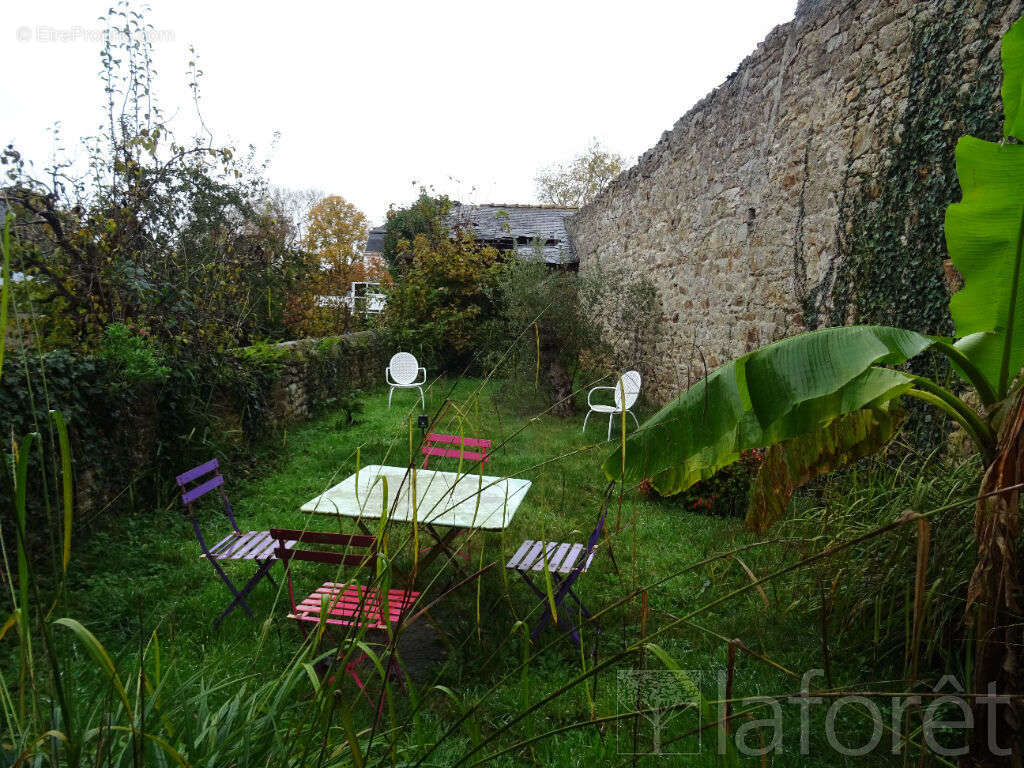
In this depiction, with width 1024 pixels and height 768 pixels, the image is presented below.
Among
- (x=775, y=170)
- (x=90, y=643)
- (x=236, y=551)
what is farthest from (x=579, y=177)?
(x=90, y=643)

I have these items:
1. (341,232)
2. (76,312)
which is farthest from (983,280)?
(341,232)

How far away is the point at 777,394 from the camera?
81.7 inches

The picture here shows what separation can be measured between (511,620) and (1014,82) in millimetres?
3381

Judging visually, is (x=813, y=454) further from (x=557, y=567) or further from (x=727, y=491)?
(x=727, y=491)

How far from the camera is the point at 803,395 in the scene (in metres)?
2.02

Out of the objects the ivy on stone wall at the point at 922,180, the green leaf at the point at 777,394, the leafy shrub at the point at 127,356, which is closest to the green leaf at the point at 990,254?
the green leaf at the point at 777,394

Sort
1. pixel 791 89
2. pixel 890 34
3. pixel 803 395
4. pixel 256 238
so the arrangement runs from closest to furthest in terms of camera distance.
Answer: pixel 803 395, pixel 890 34, pixel 791 89, pixel 256 238

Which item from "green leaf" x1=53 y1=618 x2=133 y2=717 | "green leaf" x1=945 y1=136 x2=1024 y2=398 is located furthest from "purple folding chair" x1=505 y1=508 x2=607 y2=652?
"green leaf" x1=53 y1=618 x2=133 y2=717

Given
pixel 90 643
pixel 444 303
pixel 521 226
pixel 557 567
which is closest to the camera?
pixel 90 643

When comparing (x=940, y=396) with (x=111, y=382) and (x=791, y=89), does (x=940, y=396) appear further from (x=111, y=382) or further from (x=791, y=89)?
(x=111, y=382)

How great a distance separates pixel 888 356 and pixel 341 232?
63.7 ft

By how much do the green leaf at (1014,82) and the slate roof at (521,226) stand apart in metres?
10.8

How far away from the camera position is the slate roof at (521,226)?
14.4 m

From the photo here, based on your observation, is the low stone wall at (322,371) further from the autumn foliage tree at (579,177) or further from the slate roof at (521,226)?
the autumn foliage tree at (579,177)
